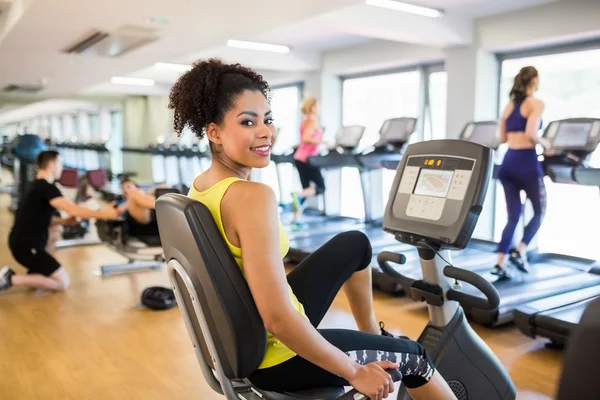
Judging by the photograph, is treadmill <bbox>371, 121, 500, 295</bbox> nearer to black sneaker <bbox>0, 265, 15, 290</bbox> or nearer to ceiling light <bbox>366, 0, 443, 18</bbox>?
ceiling light <bbox>366, 0, 443, 18</bbox>

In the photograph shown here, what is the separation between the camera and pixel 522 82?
3.50 meters

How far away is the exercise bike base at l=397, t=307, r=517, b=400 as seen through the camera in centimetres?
171

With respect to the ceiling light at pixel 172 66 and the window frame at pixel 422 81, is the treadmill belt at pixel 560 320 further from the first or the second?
the ceiling light at pixel 172 66

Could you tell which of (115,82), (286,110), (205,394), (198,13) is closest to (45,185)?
(198,13)

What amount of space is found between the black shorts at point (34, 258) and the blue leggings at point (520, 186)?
3.15 metres

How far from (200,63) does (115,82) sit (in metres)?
9.48

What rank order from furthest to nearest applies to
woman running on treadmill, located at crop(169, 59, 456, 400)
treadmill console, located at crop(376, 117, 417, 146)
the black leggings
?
treadmill console, located at crop(376, 117, 417, 146) → the black leggings → woman running on treadmill, located at crop(169, 59, 456, 400)

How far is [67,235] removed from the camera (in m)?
6.07

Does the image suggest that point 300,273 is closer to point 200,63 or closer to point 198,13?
point 200,63

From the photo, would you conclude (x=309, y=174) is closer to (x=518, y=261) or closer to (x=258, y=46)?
(x=258, y=46)

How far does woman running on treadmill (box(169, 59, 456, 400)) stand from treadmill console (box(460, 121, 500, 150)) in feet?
10.7

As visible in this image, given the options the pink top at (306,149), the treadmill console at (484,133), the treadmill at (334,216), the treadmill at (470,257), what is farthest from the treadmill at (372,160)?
the treadmill console at (484,133)

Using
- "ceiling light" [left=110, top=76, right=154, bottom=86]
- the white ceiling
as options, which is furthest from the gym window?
"ceiling light" [left=110, top=76, right=154, bottom=86]

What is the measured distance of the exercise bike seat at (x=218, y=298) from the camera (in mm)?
1231
